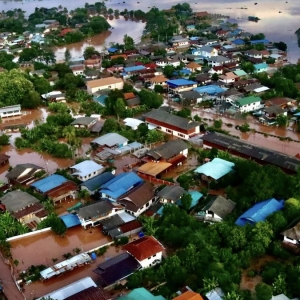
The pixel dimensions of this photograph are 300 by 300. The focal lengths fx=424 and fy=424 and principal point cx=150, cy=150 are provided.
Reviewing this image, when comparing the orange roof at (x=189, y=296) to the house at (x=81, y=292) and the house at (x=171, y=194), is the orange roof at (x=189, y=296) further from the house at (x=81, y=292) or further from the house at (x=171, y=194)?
the house at (x=171, y=194)

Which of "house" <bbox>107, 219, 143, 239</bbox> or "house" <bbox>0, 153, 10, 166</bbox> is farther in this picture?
"house" <bbox>0, 153, 10, 166</bbox>

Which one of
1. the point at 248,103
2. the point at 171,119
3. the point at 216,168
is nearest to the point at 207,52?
the point at 248,103

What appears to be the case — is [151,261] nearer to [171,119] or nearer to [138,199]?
[138,199]

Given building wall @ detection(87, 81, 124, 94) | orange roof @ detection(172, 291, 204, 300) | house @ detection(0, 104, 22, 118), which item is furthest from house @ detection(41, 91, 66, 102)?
orange roof @ detection(172, 291, 204, 300)

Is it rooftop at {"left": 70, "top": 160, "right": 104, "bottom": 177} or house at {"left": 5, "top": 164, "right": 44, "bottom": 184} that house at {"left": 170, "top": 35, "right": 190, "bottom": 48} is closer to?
rooftop at {"left": 70, "top": 160, "right": 104, "bottom": 177}

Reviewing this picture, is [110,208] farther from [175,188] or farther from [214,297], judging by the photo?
[214,297]

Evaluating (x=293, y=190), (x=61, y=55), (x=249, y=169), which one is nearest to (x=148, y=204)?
(x=249, y=169)
